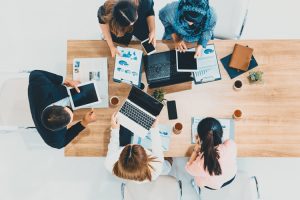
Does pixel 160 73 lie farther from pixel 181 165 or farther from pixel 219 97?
pixel 181 165

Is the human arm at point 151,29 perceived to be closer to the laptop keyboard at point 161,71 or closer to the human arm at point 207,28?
the laptop keyboard at point 161,71

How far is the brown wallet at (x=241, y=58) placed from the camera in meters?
2.45

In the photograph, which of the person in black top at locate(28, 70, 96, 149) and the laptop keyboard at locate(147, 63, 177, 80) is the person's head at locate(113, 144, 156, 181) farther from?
the laptop keyboard at locate(147, 63, 177, 80)

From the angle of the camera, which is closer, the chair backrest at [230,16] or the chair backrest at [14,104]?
the chair backrest at [230,16]

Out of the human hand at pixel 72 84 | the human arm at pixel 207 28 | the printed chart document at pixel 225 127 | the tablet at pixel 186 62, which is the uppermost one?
the human arm at pixel 207 28

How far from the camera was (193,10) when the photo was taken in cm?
213

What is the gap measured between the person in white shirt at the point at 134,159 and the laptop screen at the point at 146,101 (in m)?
0.10

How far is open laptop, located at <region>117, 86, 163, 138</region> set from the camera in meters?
2.34

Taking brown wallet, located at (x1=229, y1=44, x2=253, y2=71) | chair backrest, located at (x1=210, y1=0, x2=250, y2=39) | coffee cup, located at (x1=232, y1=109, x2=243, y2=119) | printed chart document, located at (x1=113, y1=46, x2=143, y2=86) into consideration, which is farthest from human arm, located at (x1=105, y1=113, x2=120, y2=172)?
chair backrest, located at (x1=210, y1=0, x2=250, y2=39)

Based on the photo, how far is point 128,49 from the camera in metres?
2.44

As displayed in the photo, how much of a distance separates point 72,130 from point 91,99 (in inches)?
10.4

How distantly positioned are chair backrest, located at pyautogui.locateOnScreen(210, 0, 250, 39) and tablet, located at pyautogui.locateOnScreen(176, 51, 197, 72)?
0.48m

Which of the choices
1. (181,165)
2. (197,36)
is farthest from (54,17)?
(181,165)

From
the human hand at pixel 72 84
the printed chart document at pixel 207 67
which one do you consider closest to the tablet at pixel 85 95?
the human hand at pixel 72 84
